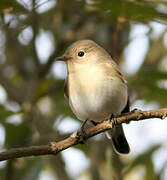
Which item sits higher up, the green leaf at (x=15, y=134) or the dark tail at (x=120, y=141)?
the green leaf at (x=15, y=134)

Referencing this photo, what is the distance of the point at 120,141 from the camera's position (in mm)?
4426

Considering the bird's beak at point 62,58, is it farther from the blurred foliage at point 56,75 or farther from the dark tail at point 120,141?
the dark tail at point 120,141

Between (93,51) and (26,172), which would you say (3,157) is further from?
(93,51)

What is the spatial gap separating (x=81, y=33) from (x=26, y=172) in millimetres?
2197

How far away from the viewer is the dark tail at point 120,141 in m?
4.26

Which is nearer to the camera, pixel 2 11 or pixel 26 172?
pixel 2 11

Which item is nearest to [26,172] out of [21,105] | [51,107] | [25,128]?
[25,128]

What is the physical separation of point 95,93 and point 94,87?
6 cm

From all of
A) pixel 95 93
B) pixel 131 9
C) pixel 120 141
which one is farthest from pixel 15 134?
pixel 131 9

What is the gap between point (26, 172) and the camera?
383 centimetres

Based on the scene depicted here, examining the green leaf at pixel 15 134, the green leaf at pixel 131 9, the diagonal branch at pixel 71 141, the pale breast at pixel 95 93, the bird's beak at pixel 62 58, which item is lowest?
the green leaf at pixel 15 134

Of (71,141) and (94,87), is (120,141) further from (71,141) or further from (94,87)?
(71,141)

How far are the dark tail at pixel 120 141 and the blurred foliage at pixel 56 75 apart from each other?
12 centimetres

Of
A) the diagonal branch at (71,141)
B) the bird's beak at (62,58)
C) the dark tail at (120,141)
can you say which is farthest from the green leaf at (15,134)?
the diagonal branch at (71,141)
